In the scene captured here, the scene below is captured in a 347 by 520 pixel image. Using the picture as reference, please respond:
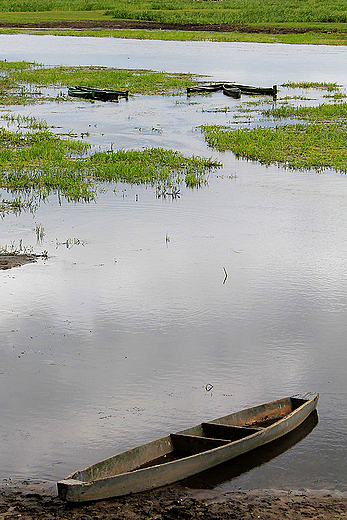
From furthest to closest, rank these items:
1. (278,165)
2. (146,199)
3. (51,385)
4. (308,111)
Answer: (308,111), (278,165), (146,199), (51,385)

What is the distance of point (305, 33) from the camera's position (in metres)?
72.2

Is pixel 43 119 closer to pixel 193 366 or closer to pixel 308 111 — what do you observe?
pixel 308 111

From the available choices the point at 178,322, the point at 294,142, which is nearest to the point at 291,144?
the point at 294,142

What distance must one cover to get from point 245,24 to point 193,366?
76049 mm

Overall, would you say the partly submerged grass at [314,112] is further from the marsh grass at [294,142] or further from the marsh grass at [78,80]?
the marsh grass at [78,80]

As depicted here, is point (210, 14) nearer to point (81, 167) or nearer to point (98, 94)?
point (98, 94)

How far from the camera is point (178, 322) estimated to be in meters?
11.5

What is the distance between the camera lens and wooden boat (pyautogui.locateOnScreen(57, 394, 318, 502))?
6.55 m

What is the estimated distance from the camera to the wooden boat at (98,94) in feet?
115

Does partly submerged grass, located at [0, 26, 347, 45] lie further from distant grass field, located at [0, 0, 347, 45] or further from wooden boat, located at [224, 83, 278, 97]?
wooden boat, located at [224, 83, 278, 97]

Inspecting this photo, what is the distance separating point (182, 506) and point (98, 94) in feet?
102

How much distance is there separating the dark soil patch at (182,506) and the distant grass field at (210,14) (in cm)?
6403

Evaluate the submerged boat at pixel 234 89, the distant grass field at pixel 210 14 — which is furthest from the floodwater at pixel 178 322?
the distant grass field at pixel 210 14

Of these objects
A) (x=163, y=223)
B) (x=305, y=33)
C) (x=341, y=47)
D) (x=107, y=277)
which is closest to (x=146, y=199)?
(x=163, y=223)
